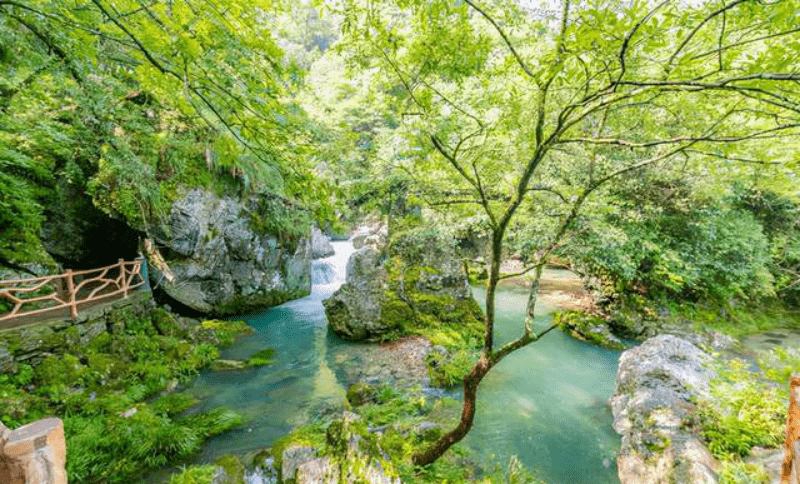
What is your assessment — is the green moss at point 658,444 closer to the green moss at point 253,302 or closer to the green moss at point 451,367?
the green moss at point 451,367

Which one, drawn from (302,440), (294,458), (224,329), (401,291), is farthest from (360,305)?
(294,458)

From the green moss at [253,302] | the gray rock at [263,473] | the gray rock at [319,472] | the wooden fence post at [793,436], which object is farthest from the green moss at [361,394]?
the green moss at [253,302]

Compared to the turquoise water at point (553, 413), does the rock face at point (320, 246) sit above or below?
above

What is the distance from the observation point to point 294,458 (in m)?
4.24

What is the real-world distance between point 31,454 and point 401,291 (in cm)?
938

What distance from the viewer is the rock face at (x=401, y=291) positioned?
10.1 m

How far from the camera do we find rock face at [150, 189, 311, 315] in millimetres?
10648

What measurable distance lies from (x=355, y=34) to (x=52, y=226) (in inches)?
453

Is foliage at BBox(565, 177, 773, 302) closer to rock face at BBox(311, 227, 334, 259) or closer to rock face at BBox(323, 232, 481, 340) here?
rock face at BBox(323, 232, 481, 340)

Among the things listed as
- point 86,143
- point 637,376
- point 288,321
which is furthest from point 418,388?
point 86,143

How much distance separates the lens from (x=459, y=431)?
13.1 ft

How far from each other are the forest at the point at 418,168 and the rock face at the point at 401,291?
9 centimetres

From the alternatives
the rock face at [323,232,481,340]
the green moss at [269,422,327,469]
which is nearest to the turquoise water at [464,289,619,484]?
the rock face at [323,232,481,340]

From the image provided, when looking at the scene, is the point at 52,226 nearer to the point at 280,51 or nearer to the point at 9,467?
the point at 280,51
